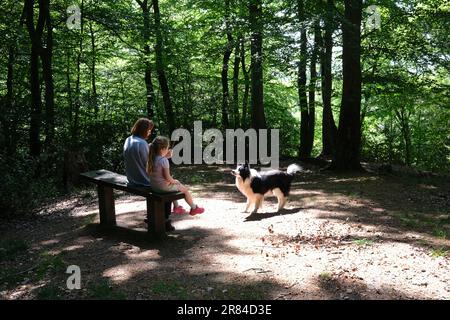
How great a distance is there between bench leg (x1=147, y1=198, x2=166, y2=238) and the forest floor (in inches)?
6.7

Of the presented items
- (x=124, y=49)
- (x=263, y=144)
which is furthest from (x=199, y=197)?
(x=124, y=49)

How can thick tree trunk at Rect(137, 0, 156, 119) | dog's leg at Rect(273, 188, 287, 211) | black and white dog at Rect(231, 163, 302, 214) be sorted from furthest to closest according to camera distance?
thick tree trunk at Rect(137, 0, 156, 119), dog's leg at Rect(273, 188, 287, 211), black and white dog at Rect(231, 163, 302, 214)

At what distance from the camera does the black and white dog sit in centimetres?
750

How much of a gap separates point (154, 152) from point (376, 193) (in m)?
5.22

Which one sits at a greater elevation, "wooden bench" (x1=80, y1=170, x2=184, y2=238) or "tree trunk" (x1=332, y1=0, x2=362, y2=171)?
"tree trunk" (x1=332, y1=0, x2=362, y2=171)

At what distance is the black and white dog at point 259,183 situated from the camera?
7500 mm

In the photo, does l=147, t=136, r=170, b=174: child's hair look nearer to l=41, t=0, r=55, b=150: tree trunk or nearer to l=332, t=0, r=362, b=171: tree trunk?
l=41, t=0, r=55, b=150: tree trunk

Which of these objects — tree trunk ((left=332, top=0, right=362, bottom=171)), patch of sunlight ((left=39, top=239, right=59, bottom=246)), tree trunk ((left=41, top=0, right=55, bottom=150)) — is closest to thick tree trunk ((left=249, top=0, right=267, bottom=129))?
tree trunk ((left=332, top=0, right=362, bottom=171))

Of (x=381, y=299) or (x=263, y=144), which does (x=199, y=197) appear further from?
(x=263, y=144)

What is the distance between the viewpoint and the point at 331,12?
35.1 feet

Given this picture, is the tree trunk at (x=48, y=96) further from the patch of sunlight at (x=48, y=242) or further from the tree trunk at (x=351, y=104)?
the tree trunk at (x=351, y=104)

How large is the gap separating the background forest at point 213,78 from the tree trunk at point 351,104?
0.03 metres

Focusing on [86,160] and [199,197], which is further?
[86,160]

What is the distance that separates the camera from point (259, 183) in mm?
7551
